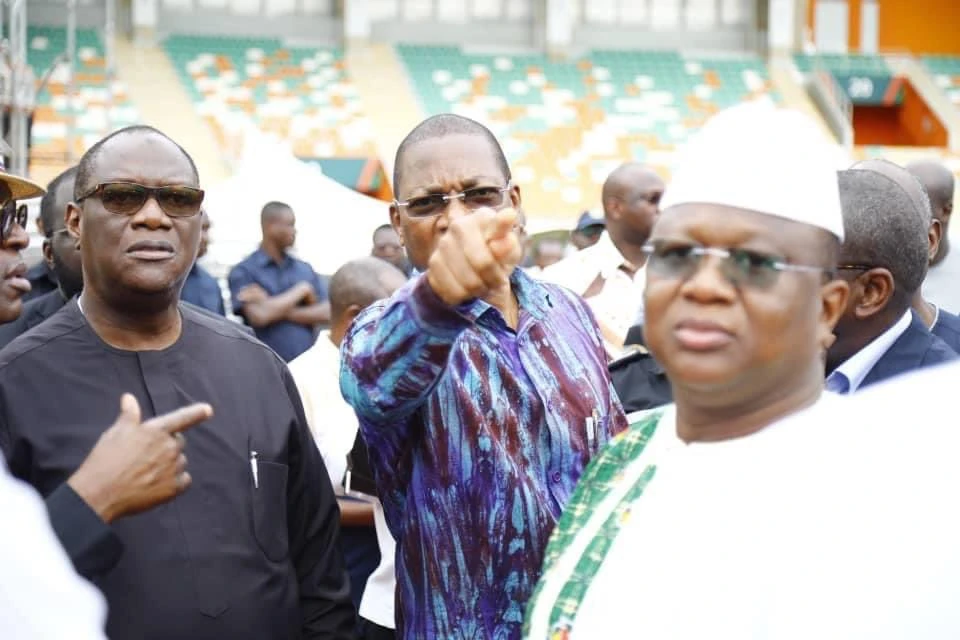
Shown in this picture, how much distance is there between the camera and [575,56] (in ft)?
85.3

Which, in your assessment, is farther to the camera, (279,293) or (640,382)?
(279,293)

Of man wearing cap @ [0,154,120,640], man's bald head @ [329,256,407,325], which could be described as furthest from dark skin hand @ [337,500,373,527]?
man wearing cap @ [0,154,120,640]

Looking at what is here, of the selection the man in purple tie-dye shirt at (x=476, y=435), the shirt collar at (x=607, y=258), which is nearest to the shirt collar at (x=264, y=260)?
the shirt collar at (x=607, y=258)

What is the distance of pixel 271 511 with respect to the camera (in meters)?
2.97

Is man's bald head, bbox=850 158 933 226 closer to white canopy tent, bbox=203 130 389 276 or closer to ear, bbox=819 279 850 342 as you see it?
ear, bbox=819 279 850 342

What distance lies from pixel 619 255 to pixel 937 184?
1.49m

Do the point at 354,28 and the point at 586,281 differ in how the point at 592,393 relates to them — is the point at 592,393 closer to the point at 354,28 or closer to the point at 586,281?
the point at 586,281

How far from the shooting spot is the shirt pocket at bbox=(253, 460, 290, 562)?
2.93 m

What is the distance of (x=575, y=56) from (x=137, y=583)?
24010mm

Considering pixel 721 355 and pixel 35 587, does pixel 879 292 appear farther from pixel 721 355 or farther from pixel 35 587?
pixel 35 587

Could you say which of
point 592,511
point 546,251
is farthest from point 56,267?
point 546,251

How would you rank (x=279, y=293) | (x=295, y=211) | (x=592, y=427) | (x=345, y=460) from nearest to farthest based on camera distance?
1. (x=592, y=427)
2. (x=345, y=460)
3. (x=279, y=293)
4. (x=295, y=211)

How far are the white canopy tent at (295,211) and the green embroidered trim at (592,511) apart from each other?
8.90m

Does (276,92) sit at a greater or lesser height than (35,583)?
lesser
